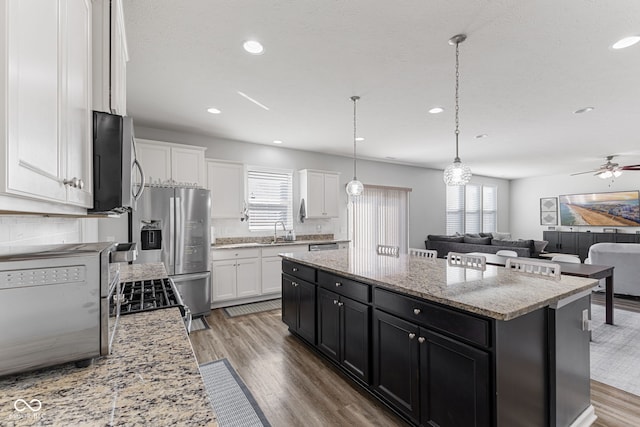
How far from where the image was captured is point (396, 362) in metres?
1.97

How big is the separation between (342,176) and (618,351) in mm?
4816

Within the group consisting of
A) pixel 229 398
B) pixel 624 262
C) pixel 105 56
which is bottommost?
pixel 229 398

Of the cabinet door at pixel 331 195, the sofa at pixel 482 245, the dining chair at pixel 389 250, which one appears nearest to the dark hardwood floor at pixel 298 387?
the dining chair at pixel 389 250

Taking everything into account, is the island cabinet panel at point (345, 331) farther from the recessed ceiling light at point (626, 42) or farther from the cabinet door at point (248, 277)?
the recessed ceiling light at point (626, 42)

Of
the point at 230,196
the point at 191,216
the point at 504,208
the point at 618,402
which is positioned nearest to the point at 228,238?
the point at 230,196

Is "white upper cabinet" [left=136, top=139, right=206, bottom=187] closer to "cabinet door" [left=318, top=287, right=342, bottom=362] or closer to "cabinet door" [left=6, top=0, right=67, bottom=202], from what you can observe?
"cabinet door" [left=318, top=287, right=342, bottom=362]

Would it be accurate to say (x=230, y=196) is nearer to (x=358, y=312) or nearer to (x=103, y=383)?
(x=358, y=312)

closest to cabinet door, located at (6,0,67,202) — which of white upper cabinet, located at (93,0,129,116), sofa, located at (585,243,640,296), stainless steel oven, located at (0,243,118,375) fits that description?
stainless steel oven, located at (0,243,118,375)

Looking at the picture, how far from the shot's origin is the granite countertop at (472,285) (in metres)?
1.49

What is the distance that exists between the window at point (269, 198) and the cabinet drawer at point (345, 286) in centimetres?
284

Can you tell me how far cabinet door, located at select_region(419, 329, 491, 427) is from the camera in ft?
4.84

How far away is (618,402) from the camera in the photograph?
2.22 m

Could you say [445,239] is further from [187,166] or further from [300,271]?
[187,166]

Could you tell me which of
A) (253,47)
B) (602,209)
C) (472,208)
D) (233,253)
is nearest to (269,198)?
(233,253)
